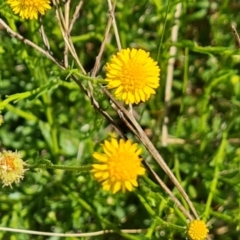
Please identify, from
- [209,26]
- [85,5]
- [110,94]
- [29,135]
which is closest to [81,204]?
[29,135]

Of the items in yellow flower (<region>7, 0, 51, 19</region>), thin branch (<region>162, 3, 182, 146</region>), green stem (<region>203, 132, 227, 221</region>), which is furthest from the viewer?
thin branch (<region>162, 3, 182, 146</region>)

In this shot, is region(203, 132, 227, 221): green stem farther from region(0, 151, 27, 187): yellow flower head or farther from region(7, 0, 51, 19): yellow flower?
region(7, 0, 51, 19): yellow flower

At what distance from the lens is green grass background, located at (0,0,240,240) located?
145 cm

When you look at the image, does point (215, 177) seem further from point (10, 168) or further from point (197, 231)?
point (10, 168)

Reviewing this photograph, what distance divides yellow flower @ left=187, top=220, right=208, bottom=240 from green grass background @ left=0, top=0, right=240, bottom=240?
150 mm

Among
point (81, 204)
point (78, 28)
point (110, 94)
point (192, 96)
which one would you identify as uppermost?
point (78, 28)

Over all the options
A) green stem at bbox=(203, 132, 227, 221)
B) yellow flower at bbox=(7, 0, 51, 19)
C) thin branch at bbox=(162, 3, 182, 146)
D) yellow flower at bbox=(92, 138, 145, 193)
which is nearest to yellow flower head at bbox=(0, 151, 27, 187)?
yellow flower at bbox=(92, 138, 145, 193)

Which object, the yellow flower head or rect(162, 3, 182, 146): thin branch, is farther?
rect(162, 3, 182, 146): thin branch

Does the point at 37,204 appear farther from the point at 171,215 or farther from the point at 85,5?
the point at 85,5

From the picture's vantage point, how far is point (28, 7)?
1141 millimetres

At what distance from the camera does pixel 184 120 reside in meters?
1.73

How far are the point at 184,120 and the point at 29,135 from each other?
0.50m

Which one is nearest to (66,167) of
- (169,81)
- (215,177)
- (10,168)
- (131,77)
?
(10,168)

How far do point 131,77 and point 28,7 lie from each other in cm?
28
